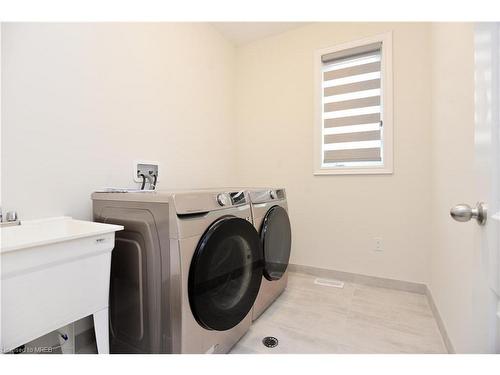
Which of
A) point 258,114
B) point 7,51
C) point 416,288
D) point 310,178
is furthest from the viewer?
point 258,114

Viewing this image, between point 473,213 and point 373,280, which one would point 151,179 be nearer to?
point 473,213

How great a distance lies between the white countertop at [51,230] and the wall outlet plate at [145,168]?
0.48 metres

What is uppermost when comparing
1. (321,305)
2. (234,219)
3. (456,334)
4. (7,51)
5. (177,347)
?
(7,51)

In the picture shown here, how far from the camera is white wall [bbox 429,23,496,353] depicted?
0.61 m

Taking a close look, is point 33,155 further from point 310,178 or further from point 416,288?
point 416,288

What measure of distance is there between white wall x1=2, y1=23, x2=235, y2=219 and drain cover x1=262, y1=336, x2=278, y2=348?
122 centimetres

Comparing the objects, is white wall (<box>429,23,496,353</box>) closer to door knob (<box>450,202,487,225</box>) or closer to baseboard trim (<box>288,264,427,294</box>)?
door knob (<box>450,202,487,225</box>)

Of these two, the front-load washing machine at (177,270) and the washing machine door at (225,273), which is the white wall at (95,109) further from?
the washing machine door at (225,273)

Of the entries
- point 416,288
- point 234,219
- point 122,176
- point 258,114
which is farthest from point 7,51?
point 416,288

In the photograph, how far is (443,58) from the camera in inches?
55.0

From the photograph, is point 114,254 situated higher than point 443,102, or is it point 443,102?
point 443,102

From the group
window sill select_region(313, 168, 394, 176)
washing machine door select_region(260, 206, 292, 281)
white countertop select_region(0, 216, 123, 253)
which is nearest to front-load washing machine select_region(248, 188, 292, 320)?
washing machine door select_region(260, 206, 292, 281)

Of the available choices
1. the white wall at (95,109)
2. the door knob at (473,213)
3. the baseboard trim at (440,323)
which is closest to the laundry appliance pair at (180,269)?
the white wall at (95,109)
